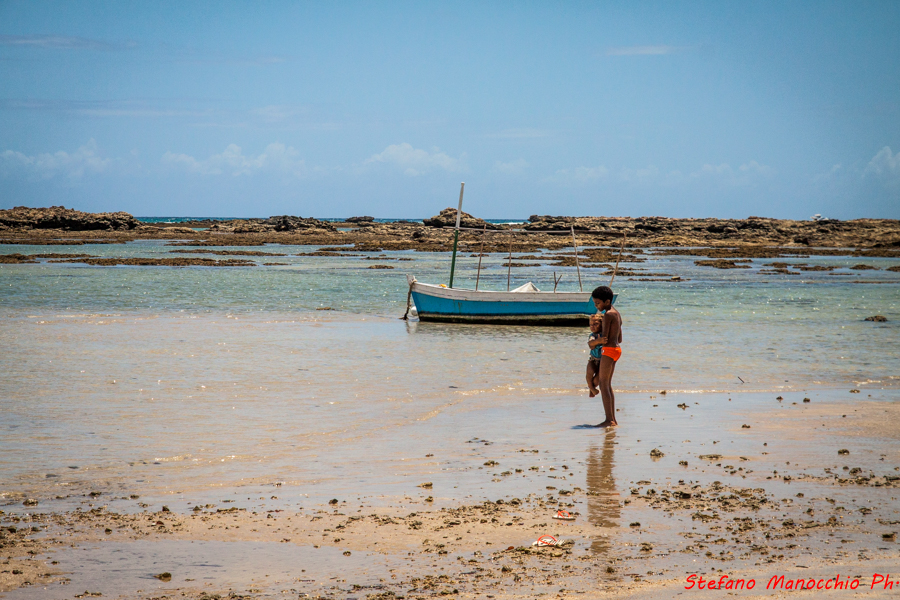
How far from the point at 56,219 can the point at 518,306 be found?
8677 cm

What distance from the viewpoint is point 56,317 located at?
2325 cm

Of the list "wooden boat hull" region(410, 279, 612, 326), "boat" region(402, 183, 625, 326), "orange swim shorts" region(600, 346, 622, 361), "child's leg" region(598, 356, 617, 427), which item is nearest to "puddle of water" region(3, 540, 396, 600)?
"child's leg" region(598, 356, 617, 427)

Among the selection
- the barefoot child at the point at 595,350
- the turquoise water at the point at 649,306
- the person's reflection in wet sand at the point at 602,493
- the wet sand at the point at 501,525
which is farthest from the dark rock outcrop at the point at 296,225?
the wet sand at the point at 501,525

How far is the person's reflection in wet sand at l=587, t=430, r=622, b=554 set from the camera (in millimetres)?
6191

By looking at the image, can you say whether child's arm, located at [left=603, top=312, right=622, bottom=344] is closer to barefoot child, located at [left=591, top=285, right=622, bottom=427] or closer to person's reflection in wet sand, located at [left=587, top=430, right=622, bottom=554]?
barefoot child, located at [left=591, top=285, right=622, bottom=427]

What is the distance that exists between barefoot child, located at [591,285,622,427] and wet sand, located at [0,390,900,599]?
0.67 meters

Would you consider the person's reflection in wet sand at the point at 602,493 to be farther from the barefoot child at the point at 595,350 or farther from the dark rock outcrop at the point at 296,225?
the dark rock outcrop at the point at 296,225

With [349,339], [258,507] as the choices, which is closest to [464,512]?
[258,507]

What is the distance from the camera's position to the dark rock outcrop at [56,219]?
91.4 m

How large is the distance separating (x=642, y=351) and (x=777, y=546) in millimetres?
12461

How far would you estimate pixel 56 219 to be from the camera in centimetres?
9319

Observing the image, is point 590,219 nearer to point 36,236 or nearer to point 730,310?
point 36,236

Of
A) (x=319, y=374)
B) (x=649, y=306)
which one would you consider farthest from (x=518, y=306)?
(x=319, y=374)

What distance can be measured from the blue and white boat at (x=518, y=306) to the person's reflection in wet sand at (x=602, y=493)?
46.8ft
